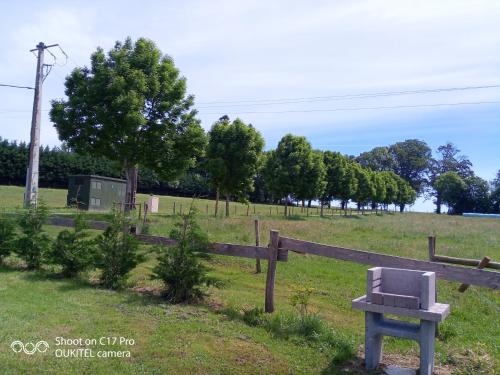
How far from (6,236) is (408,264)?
27.6ft

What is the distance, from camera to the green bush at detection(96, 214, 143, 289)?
27.9ft

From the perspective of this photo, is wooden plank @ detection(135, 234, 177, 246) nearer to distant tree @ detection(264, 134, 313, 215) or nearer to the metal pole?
the metal pole

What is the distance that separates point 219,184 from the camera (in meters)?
33.9

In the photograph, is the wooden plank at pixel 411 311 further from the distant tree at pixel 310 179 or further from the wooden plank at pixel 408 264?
the distant tree at pixel 310 179

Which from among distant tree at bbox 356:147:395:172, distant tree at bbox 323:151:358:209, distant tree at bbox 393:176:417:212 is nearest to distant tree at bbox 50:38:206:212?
distant tree at bbox 323:151:358:209

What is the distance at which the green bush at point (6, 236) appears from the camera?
10164 millimetres

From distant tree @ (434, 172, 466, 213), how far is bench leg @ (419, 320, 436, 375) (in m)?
119

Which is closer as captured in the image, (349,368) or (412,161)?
(349,368)

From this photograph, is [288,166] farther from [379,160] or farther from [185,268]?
[379,160]

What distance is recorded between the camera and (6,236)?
405 inches

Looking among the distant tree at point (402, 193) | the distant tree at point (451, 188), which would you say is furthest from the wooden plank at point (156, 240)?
the distant tree at point (451, 188)

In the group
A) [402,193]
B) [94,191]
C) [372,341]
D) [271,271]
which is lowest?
[372,341]

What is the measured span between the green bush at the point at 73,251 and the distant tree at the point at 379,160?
419 ft

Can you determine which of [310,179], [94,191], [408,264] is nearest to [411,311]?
[408,264]
